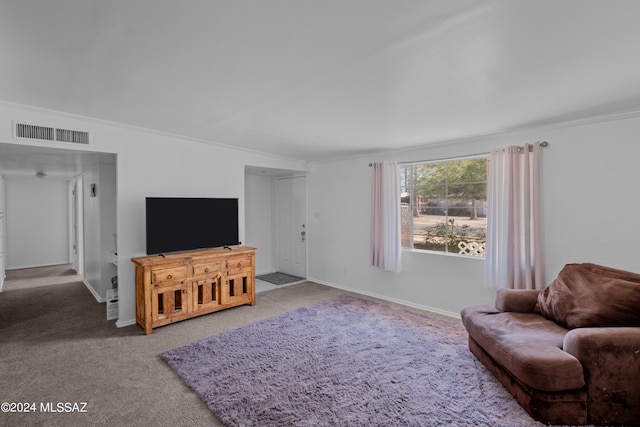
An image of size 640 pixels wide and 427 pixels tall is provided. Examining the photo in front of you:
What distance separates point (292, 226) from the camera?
6.29 meters

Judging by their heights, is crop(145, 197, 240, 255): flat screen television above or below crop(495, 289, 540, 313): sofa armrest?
above

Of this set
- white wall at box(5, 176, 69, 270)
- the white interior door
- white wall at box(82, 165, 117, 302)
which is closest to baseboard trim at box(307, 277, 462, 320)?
the white interior door

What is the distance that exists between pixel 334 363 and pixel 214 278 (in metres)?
2.02

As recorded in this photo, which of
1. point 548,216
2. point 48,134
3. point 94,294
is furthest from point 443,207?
point 94,294

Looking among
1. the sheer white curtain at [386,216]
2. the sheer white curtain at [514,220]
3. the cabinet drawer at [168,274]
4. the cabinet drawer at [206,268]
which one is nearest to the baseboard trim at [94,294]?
the cabinet drawer at [168,274]

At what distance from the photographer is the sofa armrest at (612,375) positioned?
1909mm

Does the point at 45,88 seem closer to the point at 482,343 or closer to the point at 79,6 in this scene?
the point at 79,6

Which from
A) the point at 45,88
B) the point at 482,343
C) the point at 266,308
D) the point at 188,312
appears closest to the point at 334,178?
the point at 266,308

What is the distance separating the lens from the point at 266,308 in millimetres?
4242

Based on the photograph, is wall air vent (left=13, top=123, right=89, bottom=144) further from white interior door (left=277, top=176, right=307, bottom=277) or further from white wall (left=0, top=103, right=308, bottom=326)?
white interior door (left=277, top=176, right=307, bottom=277)

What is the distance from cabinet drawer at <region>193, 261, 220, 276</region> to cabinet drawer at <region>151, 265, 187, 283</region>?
0.45 feet

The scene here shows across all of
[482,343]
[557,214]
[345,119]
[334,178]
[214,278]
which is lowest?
[482,343]

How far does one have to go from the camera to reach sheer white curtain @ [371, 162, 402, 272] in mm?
4539

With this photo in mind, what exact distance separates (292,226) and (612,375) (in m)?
5.06
